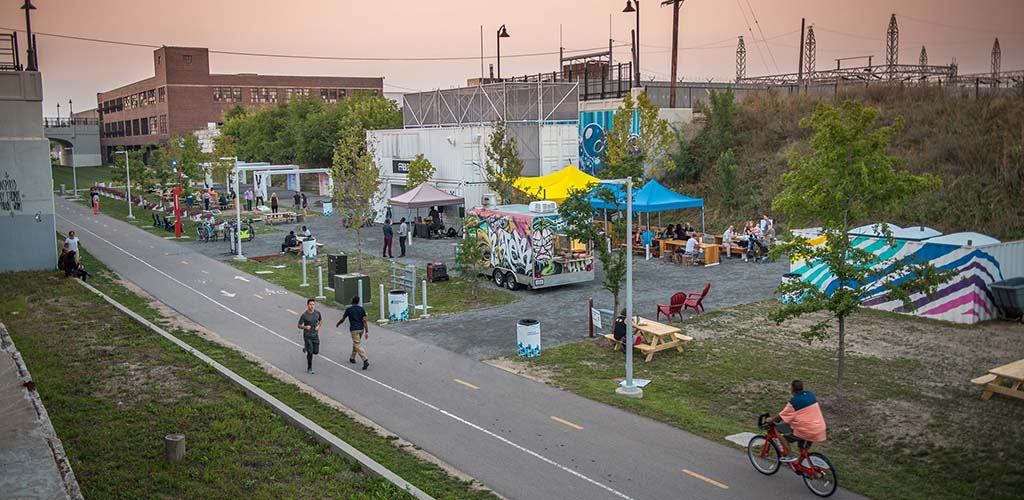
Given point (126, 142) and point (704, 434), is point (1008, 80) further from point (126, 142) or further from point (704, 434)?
point (126, 142)

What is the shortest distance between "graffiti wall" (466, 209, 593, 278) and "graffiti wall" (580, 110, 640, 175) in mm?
19167

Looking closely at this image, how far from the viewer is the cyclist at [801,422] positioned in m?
11.3

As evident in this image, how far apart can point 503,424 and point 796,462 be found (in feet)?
16.0

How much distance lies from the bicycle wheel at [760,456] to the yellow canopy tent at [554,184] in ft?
76.5

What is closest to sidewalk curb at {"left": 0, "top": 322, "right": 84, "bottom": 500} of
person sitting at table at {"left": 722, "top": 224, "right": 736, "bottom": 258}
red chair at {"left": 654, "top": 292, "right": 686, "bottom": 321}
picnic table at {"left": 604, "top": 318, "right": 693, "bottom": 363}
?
picnic table at {"left": 604, "top": 318, "right": 693, "bottom": 363}

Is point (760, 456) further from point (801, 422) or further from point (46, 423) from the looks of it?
point (46, 423)

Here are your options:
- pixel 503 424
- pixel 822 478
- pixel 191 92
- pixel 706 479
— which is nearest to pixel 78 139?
pixel 191 92

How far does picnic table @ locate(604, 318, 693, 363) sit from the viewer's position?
18.0m

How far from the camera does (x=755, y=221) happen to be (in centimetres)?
3844

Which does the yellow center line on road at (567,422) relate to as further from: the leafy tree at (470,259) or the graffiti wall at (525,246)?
the graffiti wall at (525,246)

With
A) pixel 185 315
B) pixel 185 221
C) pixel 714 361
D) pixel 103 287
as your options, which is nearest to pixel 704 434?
pixel 714 361

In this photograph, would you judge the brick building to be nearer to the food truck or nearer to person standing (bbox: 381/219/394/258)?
person standing (bbox: 381/219/394/258)

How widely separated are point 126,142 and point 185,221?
93.8m

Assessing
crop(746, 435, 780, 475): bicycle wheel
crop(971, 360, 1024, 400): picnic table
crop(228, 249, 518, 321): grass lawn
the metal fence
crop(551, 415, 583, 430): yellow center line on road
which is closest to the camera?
crop(746, 435, 780, 475): bicycle wheel
